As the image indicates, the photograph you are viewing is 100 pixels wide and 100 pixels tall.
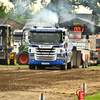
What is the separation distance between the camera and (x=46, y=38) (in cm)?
2644

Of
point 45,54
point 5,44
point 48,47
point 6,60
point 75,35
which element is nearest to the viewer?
point 48,47

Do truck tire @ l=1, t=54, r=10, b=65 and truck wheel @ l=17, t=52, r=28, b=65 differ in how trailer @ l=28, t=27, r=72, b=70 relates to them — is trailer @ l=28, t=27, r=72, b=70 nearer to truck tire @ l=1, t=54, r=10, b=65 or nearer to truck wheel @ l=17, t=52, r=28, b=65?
truck tire @ l=1, t=54, r=10, b=65

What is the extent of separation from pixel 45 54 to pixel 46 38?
3.54 feet

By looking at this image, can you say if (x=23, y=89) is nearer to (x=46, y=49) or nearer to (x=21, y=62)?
(x=46, y=49)

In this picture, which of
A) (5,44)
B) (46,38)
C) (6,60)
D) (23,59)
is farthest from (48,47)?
(23,59)

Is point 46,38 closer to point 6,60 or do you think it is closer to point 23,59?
point 6,60

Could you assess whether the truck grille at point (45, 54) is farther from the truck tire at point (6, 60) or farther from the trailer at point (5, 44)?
the truck tire at point (6, 60)

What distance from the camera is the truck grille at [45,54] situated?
85.4ft

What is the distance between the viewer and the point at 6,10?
130 metres

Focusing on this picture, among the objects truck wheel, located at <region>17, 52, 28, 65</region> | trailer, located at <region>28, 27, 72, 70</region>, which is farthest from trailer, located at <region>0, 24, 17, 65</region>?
trailer, located at <region>28, 27, 72, 70</region>

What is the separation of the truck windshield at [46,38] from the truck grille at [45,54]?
1.83 feet

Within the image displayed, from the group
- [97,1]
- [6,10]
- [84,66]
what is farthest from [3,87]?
[6,10]

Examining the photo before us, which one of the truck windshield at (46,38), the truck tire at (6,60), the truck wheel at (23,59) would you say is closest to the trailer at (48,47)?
the truck windshield at (46,38)

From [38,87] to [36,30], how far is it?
1151cm
